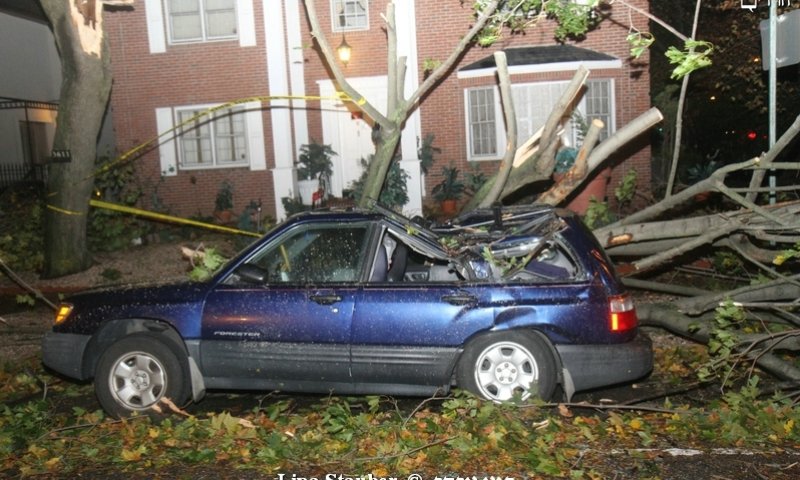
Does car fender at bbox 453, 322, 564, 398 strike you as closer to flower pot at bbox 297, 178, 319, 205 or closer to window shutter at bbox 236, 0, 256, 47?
flower pot at bbox 297, 178, 319, 205

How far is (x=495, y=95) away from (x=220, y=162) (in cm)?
668

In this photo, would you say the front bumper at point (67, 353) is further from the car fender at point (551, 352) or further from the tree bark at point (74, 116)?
the tree bark at point (74, 116)

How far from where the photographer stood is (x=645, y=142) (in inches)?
642

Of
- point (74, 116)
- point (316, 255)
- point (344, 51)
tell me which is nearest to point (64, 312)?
point (316, 255)

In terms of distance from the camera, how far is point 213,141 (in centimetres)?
1753

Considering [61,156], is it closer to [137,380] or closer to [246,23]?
[246,23]

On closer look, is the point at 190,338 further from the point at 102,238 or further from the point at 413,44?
the point at 413,44

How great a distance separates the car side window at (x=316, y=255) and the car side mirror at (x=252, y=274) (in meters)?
0.07

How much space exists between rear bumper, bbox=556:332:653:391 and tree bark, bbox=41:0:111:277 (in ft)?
30.4

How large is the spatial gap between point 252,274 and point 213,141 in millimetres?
12332

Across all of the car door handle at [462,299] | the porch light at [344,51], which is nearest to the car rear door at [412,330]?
the car door handle at [462,299]

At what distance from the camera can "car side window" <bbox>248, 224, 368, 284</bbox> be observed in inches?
237

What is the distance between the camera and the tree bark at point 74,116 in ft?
38.2

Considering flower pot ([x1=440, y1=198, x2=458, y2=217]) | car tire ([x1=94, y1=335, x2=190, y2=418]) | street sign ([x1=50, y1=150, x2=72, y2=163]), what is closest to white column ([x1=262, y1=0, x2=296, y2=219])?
flower pot ([x1=440, y1=198, x2=458, y2=217])
